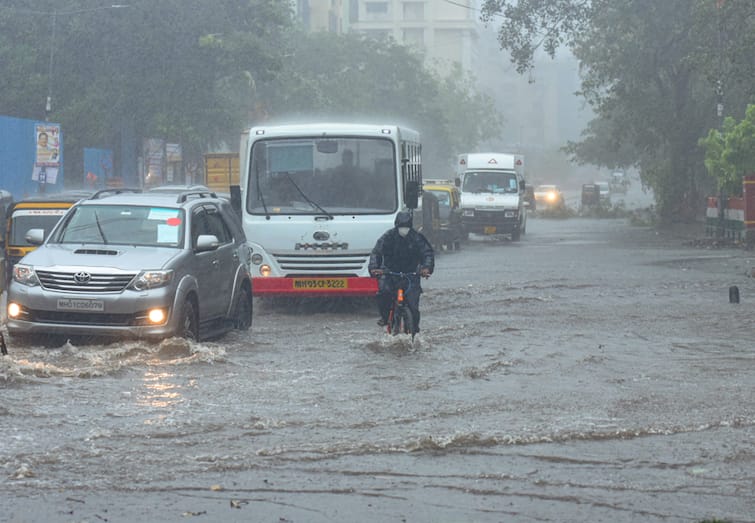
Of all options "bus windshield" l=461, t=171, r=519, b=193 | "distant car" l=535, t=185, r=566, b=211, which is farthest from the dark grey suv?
"distant car" l=535, t=185, r=566, b=211

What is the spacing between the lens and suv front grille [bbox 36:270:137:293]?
13172mm

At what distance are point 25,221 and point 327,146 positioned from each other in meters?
5.55

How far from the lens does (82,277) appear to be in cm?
1316

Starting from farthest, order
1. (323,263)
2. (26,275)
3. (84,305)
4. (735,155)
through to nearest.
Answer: (735,155)
(323,263)
(26,275)
(84,305)

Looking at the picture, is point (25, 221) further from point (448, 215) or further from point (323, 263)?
point (448, 215)

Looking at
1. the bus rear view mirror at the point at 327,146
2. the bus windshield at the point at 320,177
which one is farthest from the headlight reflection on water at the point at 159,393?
the bus rear view mirror at the point at 327,146

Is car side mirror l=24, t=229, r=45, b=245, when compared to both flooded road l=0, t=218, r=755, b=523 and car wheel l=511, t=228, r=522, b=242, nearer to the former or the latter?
flooded road l=0, t=218, r=755, b=523

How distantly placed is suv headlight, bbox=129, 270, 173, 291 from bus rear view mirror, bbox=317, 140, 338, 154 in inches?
234

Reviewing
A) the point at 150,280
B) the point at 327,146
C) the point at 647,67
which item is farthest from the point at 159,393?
the point at 647,67

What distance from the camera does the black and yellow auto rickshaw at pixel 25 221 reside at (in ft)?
69.2

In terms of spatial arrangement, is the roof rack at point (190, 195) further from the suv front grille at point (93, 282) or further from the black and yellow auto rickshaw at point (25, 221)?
the black and yellow auto rickshaw at point (25, 221)

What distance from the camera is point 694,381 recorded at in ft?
39.3

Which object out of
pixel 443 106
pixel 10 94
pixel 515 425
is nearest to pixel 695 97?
pixel 10 94

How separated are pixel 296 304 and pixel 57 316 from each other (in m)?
7.97
